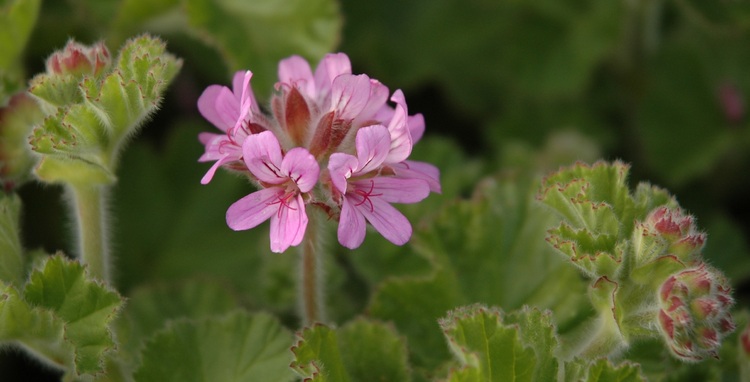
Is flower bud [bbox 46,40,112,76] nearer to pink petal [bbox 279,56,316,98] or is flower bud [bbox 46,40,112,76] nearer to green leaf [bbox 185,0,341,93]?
pink petal [bbox 279,56,316,98]

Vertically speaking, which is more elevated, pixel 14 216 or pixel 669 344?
pixel 669 344

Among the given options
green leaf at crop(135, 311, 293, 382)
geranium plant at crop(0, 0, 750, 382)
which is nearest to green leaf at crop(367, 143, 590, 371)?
geranium plant at crop(0, 0, 750, 382)

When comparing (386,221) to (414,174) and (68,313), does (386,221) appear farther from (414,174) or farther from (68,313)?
(68,313)

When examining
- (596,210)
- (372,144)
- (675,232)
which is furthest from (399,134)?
(675,232)

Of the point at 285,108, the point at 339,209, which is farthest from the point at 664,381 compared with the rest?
the point at 285,108

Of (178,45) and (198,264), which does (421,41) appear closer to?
(178,45)

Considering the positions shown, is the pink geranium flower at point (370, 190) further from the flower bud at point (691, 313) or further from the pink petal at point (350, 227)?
the flower bud at point (691, 313)
